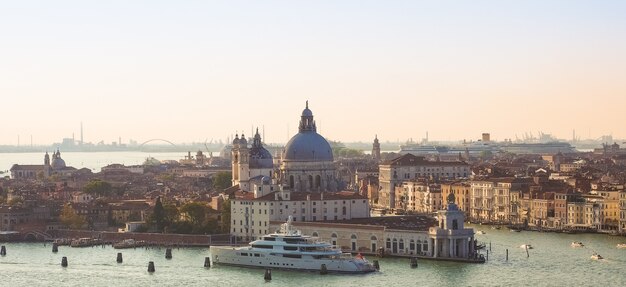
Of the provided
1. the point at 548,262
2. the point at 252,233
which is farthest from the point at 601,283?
the point at 252,233

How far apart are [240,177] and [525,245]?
15512 millimetres

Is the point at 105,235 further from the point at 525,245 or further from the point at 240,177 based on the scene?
the point at 525,245

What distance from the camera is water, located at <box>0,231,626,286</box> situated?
104 ft

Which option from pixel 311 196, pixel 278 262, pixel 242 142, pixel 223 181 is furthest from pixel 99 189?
pixel 278 262

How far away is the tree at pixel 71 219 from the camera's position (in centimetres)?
4603

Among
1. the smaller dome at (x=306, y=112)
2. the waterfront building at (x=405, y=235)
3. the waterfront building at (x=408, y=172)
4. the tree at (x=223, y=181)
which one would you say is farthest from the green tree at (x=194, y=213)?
the waterfront building at (x=408, y=172)

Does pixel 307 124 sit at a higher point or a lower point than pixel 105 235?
higher

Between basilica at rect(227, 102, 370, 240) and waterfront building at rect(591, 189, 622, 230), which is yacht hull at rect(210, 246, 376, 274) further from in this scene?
waterfront building at rect(591, 189, 622, 230)

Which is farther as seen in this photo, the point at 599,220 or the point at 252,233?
the point at 599,220

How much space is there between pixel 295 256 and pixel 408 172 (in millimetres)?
30442

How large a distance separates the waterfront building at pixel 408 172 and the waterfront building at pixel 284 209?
18.8 metres

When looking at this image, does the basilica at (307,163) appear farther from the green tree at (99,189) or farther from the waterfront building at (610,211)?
the green tree at (99,189)

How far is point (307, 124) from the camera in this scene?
48281 mm

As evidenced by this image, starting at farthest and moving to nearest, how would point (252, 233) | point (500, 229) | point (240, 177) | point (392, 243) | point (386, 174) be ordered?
point (386, 174) < point (240, 177) < point (500, 229) < point (252, 233) < point (392, 243)
